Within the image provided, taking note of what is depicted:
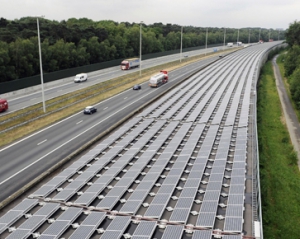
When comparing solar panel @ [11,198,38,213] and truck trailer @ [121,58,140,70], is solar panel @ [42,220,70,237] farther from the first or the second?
truck trailer @ [121,58,140,70]

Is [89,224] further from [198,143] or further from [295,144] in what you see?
[295,144]

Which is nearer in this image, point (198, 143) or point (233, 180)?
point (233, 180)

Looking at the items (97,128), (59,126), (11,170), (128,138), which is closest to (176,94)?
(97,128)

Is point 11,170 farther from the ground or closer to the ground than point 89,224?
closer to the ground

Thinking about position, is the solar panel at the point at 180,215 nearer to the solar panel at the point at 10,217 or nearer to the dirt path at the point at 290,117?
the solar panel at the point at 10,217

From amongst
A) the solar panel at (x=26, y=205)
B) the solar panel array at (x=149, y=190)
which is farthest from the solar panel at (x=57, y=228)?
the solar panel at (x=26, y=205)

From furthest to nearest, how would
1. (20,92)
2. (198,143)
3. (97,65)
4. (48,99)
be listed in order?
(97,65)
(20,92)
(48,99)
(198,143)

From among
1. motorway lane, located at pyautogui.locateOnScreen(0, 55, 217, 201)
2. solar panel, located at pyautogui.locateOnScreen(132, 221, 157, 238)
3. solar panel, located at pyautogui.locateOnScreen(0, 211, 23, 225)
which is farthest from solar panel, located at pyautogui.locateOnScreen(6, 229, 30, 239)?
motorway lane, located at pyautogui.locateOnScreen(0, 55, 217, 201)
